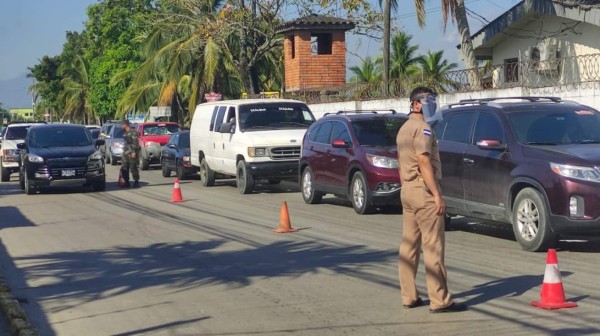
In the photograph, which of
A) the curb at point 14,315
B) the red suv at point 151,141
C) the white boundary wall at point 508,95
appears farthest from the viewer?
the red suv at point 151,141

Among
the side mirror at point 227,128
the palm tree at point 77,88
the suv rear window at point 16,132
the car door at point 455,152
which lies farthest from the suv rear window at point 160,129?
the palm tree at point 77,88

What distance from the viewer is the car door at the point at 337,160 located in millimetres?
18031

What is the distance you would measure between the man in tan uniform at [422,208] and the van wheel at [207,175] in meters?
17.3

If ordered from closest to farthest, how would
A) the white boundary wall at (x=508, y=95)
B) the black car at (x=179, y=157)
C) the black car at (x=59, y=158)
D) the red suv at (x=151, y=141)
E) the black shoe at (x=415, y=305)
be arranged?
1. the black shoe at (x=415, y=305)
2. the white boundary wall at (x=508, y=95)
3. the black car at (x=59, y=158)
4. the black car at (x=179, y=157)
5. the red suv at (x=151, y=141)

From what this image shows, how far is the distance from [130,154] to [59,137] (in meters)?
1.94

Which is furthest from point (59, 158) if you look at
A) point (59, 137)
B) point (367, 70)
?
point (367, 70)

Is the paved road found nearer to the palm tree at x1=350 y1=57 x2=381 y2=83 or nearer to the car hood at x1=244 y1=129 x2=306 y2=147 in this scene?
the car hood at x1=244 y1=129 x2=306 y2=147

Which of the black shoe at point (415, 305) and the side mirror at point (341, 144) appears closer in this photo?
the black shoe at point (415, 305)

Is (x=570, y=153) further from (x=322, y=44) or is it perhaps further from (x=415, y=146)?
(x=322, y=44)

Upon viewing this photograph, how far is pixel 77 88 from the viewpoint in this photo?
96.9 meters

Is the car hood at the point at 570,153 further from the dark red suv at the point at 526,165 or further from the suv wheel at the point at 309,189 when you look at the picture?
the suv wheel at the point at 309,189

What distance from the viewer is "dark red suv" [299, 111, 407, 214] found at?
55.5 ft

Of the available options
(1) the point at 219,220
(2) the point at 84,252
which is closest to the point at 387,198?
(1) the point at 219,220

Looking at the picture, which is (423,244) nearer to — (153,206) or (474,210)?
(474,210)
